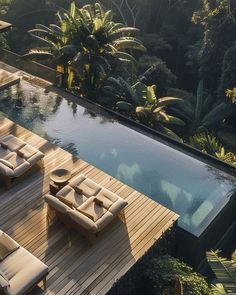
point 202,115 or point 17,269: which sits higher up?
point 17,269

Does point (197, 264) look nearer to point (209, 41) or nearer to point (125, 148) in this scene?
point (125, 148)

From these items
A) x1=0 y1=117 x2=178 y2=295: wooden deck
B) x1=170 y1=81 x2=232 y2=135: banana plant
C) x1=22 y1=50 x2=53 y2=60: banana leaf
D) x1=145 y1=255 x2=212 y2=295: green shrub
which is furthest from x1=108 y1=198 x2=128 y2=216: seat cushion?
x1=22 y1=50 x2=53 y2=60: banana leaf

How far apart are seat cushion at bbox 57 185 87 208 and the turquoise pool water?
2.53 meters

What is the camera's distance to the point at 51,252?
397 inches

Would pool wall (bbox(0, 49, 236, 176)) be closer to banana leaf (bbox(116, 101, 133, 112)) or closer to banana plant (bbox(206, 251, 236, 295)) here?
banana leaf (bbox(116, 101, 133, 112))

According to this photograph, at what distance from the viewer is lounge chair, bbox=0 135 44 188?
39.0 ft

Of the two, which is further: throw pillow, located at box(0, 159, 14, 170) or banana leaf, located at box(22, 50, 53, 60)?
banana leaf, located at box(22, 50, 53, 60)

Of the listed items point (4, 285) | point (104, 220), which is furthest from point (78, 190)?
point (4, 285)

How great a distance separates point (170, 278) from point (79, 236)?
2.73 metres

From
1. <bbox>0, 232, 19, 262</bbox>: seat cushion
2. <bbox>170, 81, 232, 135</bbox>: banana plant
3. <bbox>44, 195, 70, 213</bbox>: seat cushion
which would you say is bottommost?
<bbox>170, 81, 232, 135</bbox>: banana plant

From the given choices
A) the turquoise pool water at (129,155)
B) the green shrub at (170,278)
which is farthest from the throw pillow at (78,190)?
the green shrub at (170,278)

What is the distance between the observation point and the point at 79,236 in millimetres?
10586

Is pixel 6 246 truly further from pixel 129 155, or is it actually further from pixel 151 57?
pixel 151 57

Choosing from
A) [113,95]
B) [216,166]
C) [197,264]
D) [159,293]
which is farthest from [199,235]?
[113,95]
